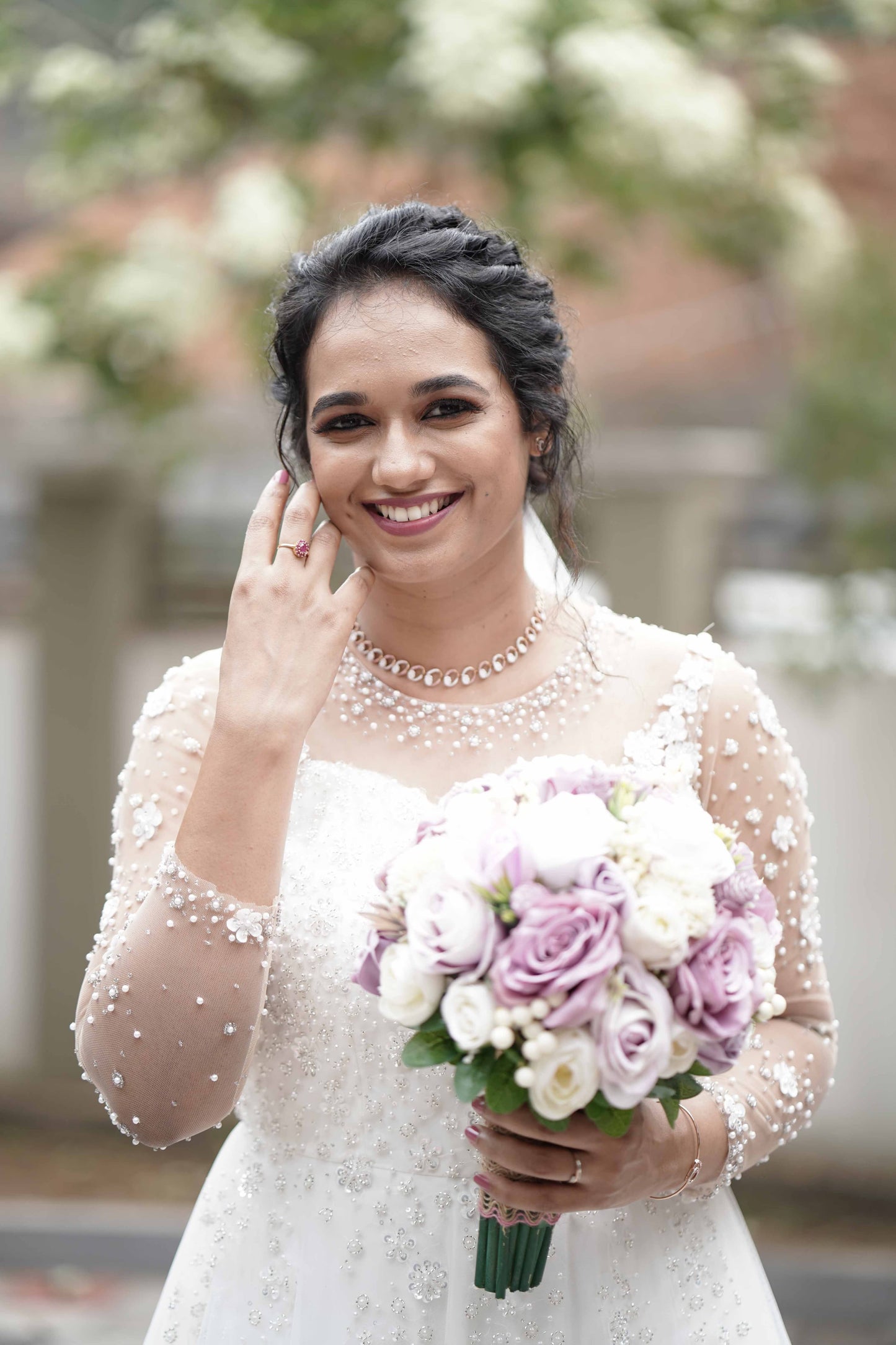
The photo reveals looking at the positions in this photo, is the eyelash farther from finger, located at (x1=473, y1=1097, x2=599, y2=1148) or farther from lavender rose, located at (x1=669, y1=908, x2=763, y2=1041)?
finger, located at (x1=473, y1=1097, x2=599, y2=1148)

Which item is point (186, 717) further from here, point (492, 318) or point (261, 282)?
point (261, 282)

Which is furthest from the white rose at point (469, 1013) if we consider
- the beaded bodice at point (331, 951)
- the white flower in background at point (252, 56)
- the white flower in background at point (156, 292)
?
the white flower in background at point (252, 56)

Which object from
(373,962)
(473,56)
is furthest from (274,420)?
(373,962)

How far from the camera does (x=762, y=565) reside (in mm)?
6316

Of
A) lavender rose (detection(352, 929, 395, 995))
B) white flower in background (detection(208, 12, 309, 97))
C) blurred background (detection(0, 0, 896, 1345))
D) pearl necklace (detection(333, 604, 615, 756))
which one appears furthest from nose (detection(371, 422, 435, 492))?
white flower in background (detection(208, 12, 309, 97))

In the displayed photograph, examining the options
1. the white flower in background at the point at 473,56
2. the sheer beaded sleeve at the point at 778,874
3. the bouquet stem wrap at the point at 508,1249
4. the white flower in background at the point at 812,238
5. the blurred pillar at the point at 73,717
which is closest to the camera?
the bouquet stem wrap at the point at 508,1249

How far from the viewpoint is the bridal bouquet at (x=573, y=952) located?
1532 mm

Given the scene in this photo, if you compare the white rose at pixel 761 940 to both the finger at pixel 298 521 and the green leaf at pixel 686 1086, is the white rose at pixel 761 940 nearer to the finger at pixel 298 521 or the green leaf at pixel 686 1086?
the green leaf at pixel 686 1086

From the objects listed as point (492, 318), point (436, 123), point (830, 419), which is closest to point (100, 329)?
point (436, 123)

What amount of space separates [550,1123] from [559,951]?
0.81 feet

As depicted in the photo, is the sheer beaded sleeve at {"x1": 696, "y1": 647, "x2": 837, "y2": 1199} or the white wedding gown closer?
the white wedding gown

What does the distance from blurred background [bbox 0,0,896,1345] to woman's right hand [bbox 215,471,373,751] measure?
2039 millimetres

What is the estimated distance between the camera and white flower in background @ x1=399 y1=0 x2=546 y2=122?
4324 mm

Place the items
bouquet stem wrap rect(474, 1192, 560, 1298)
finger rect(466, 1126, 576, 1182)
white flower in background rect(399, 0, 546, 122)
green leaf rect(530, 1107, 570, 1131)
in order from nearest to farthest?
green leaf rect(530, 1107, 570, 1131)
finger rect(466, 1126, 576, 1182)
bouquet stem wrap rect(474, 1192, 560, 1298)
white flower in background rect(399, 0, 546, 122)
